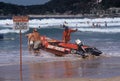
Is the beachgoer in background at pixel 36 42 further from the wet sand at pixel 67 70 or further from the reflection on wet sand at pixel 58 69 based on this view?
the reflection on wet sand at pixel 58 69

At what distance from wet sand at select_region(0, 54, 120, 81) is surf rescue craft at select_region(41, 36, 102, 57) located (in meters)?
1.18

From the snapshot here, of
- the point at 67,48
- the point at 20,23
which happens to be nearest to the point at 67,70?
the point at 20,23

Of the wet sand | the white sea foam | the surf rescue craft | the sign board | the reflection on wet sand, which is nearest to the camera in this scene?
the sign board

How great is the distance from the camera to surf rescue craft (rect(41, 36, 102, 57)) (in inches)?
→ 1048

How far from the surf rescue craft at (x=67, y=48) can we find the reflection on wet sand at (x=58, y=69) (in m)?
2.58

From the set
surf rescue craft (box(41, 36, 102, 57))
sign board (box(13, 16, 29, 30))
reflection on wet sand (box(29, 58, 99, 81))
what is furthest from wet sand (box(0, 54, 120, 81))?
sign board (box(13, 16, 29, 30))

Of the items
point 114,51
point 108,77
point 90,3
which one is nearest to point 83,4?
point 90,3

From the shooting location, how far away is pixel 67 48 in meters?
27.2

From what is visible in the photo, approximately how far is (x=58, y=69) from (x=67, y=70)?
56 centimetres

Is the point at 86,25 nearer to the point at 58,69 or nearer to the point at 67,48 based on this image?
the point at 67,48

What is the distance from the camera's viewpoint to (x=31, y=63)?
78.0 feet

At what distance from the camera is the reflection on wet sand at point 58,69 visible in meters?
19.2

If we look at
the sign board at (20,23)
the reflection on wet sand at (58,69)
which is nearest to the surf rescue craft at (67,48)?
the reflection on wet sand at (58,69)

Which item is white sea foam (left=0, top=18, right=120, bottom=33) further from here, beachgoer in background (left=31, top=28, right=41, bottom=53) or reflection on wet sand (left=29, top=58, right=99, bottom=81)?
reflection on wet sand (left=29, top=58, right=99, bottom=81)
